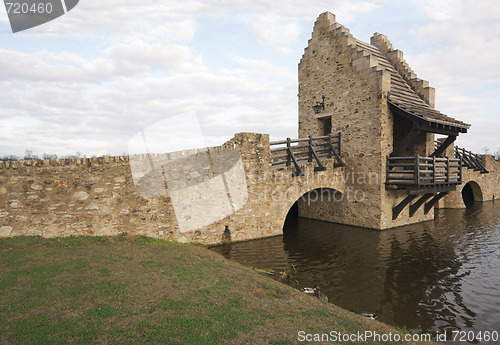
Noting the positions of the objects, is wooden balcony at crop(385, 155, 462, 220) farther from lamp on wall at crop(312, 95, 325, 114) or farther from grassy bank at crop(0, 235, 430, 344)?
grassy bank at crop(0, 235, 430, 344)

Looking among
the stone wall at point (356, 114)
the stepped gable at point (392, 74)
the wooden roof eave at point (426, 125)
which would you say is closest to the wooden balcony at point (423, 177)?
the stone wall at point (356, 114)

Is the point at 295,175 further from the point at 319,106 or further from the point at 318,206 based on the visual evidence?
the point at 319,106

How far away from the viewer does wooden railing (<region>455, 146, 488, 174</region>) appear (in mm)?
19625

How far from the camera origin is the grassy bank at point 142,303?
388 centimetres

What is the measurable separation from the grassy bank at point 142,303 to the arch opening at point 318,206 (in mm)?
8058

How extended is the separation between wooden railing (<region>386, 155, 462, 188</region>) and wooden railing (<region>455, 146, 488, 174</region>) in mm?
7216

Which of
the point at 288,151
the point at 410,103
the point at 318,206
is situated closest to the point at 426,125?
the point at 410,103

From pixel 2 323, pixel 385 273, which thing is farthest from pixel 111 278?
pixel 385 273

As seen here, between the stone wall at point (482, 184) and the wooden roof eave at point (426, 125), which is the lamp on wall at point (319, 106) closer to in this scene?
the wooden roof eave at point (426, 125)

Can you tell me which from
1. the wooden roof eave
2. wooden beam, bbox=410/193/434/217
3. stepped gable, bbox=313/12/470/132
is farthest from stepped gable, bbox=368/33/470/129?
wooden beam, bbox=410/193/434/217

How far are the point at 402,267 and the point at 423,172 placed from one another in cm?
535

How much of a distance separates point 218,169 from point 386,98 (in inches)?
310

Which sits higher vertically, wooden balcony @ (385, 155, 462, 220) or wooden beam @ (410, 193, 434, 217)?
wooden balcony @ (385, 155, 462, 220)

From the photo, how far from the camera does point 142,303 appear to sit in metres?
4.73
